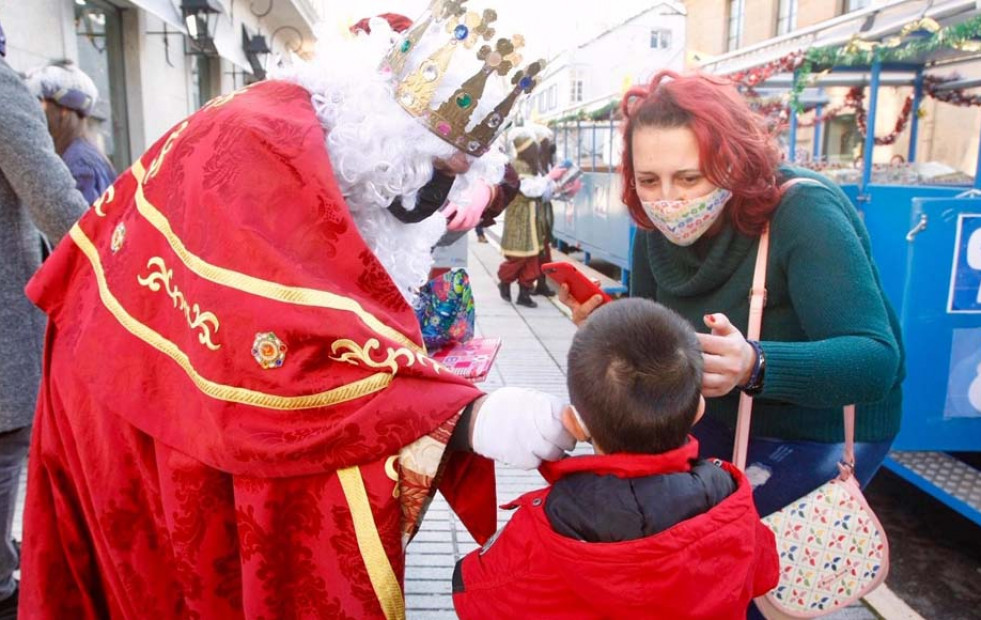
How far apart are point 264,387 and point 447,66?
711 mm

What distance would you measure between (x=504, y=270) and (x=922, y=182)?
3.92 m

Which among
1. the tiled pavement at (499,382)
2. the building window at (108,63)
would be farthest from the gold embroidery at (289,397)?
the building window at (108,63)

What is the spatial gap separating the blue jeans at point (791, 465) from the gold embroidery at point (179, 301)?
115cm

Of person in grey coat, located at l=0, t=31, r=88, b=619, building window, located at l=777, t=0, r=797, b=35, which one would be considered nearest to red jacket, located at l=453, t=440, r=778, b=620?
person in grey coat, located at l=0, t=31, r=88, b=619

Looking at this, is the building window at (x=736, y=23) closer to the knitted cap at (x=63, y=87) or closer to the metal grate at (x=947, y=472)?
the metal grate at (x=947, y=472)

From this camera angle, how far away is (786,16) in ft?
64.2

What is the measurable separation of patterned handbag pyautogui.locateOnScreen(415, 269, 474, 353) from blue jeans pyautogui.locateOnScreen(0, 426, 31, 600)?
1242 millimetres

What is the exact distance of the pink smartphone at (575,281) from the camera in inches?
72.3

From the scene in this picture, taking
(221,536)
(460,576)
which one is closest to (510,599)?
(460,576)

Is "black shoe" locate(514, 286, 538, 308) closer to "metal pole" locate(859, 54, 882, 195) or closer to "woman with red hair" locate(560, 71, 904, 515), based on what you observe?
"metal pole" locate(859, 54, 882, 195)

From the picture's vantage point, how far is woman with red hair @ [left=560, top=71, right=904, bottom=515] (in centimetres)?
143

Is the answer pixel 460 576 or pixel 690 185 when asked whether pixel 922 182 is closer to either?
pixel 690 185

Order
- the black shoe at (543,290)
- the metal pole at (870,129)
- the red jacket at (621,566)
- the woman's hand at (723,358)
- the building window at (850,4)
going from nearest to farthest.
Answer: the red jacket at (621,566), the woman's hand at (723,358), the metal pole at (870,129), the black shoe at (543,290), the building window at (850,4)

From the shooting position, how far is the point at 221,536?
1.36 meters
